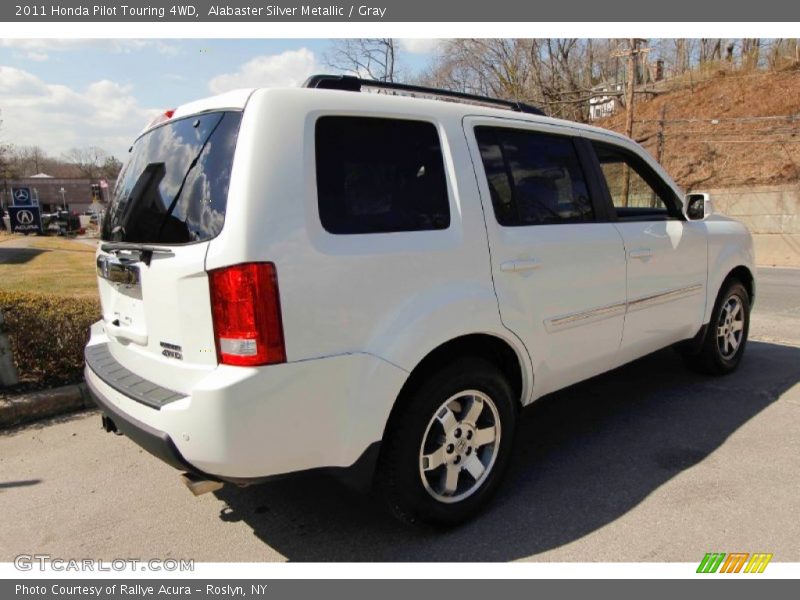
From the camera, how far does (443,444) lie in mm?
2672

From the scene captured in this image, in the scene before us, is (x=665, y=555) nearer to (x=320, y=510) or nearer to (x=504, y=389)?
(x=504, y=389)

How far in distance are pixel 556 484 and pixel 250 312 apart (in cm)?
210

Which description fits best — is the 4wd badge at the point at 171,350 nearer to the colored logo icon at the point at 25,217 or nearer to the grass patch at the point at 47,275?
the grass patch at the point at 47,275

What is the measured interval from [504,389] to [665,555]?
1.04m

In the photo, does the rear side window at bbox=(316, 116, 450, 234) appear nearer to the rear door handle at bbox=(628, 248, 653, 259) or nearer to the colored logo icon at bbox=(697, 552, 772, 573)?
the rear door handle at bbox=(628, 248, 653, 259)

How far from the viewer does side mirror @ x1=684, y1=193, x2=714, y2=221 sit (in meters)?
4.15

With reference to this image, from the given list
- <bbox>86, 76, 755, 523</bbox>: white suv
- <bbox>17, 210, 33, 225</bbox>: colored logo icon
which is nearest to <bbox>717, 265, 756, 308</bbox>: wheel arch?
<bbox>86, 76, 755, 523</bbox>: white suv

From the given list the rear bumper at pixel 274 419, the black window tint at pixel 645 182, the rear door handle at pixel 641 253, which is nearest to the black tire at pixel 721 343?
the black window tint at pixel 645 182

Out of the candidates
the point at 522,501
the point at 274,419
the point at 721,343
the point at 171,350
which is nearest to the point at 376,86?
the point at 171,350

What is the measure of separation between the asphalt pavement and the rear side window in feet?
4.54

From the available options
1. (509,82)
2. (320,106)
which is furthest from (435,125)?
(509,82)

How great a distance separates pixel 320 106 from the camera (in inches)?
91.1

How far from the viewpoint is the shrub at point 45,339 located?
14.9 ft

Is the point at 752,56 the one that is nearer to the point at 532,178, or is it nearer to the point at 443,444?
the point at 532,178
